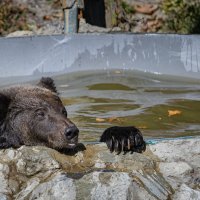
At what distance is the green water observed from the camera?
7102 mm

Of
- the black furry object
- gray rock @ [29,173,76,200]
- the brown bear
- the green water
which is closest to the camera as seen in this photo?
gray rock @ [29,173,76,200]

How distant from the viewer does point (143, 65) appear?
10.4 metres

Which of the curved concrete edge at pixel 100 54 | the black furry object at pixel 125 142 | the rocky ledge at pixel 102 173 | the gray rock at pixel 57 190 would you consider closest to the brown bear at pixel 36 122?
the black furry object at pixel 125 142

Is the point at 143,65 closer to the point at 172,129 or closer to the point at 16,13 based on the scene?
the point at 172,129

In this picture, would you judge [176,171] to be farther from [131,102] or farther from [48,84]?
[131,102]

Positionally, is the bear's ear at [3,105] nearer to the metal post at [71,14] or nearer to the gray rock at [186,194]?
the gray rock at [186,194]

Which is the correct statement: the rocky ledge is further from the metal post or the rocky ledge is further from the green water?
the metal post

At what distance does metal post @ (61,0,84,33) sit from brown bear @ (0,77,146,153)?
20.2 feet

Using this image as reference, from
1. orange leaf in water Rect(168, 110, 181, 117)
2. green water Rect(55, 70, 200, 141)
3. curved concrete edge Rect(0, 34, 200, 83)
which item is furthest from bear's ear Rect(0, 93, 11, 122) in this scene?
curved concrete edge Rect(0, 34, 200, 83)

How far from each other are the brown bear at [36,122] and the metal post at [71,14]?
6.16 m

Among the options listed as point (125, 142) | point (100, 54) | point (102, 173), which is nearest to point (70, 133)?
point (125, 142)

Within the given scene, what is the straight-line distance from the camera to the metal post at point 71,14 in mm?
11508

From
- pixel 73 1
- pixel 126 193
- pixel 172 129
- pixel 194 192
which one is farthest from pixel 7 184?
pixel 73 1

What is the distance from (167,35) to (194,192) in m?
5.86
